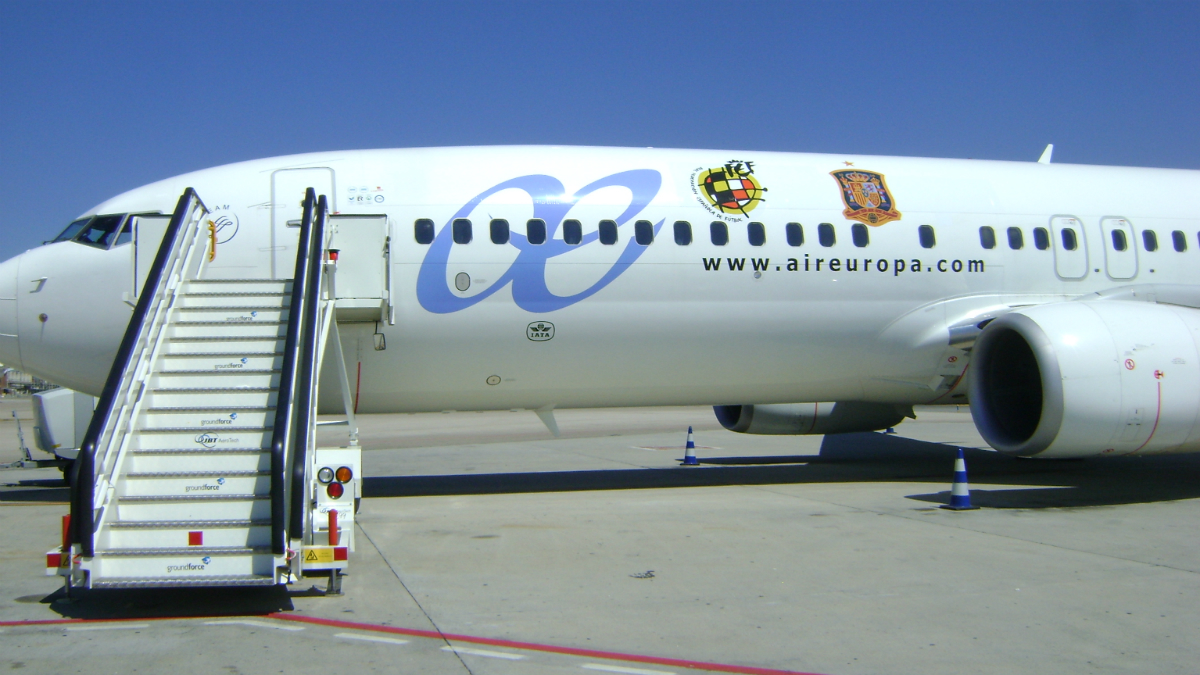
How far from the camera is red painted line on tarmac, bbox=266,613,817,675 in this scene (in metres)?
5.11

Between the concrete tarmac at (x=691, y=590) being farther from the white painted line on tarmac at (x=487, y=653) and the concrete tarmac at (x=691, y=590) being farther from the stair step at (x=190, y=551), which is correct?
the stair step at (x=190, y=551)

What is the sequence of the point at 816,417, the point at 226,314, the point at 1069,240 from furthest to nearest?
the point at 816,417
the point at 1069,240
the point at 226,314

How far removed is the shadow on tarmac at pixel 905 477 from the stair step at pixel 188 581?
5.63 meters

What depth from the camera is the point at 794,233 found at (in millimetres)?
11656

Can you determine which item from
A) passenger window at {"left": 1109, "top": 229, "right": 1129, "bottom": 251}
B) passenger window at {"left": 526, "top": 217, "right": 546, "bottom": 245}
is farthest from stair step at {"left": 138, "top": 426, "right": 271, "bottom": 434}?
passenger window at {"left": 1109, "top": 229, "right": 1129, "bottom": 251}

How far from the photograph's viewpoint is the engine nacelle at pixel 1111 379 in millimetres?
10227

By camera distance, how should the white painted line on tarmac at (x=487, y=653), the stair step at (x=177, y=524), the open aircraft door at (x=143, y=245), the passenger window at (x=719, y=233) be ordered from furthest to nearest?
the passenger window at (x=719, y=233) → the open aircraft door at (x=143, y=245) → the stair step at (x=177, y=524) → the white painted line on tarmac at (x=487, y=653)

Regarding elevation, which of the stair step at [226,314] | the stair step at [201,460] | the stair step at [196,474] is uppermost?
the stair step at [226,314]

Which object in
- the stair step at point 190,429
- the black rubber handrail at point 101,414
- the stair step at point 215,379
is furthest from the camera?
the stair step at point 215,379

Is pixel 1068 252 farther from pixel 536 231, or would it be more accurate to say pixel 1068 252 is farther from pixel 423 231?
pixel 423 231

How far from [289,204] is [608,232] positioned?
3.64m

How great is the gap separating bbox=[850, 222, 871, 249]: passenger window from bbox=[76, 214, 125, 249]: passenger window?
8600mm

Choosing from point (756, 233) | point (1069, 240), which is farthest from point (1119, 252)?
point (756, 233)

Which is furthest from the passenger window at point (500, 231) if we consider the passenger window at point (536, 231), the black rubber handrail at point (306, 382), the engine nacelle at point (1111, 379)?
the engine nacelle at point (1111, 379)
